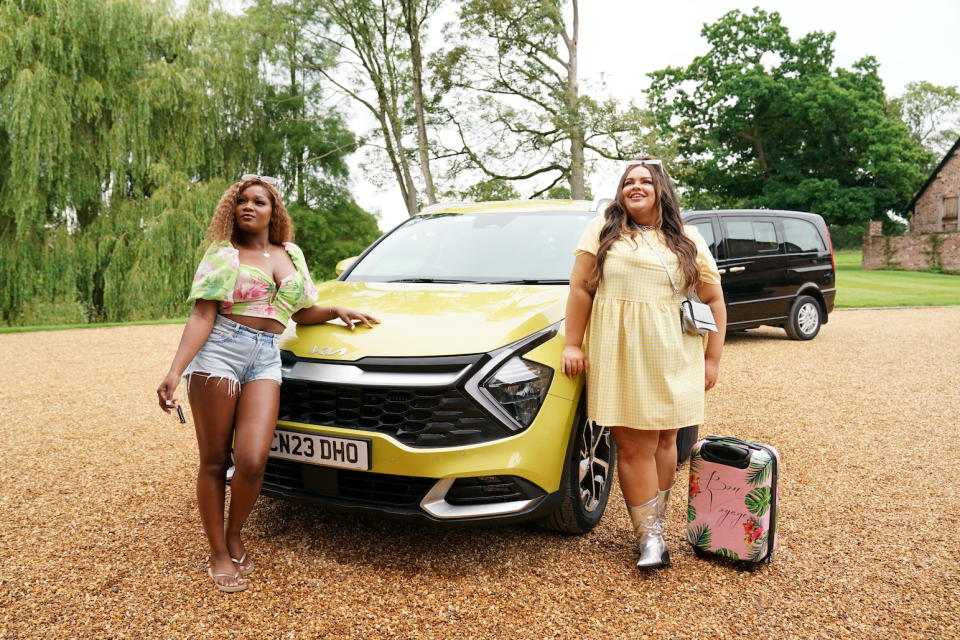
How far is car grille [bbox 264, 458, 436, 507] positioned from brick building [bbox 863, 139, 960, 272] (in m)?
33.9

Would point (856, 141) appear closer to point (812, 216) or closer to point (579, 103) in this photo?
point (579, 103)

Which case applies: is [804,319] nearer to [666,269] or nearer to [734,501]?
[734,501]

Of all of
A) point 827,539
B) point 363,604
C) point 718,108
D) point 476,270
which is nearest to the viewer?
point 363,604

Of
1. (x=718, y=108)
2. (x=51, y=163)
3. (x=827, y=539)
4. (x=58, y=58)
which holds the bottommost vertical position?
(x=827, y=539)

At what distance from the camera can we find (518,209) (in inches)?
175

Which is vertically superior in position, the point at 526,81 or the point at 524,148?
the point at 526,81

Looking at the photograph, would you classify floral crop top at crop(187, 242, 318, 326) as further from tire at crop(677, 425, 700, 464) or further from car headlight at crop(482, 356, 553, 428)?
tire at crop(677, 425, 700, 464)

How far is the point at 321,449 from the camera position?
276cm

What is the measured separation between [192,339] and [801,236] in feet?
30.1

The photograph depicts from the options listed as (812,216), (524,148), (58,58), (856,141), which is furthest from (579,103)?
(856,141)

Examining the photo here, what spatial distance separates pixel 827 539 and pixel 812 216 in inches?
312

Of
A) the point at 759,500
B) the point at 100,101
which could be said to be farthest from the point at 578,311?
the point at 100,101

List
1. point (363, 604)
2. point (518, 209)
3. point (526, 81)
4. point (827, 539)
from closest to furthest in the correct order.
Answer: point (363, 604) < point (827, 539) < point (518, 209) < point (526, 81)

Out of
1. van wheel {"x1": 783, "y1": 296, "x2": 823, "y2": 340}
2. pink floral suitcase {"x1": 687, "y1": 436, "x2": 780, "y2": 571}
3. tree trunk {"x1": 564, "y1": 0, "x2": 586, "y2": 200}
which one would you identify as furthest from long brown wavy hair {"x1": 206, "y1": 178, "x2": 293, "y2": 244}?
tree trunk {"x1": 564, "y1": 0, "x2": 586, "y2": 200}
